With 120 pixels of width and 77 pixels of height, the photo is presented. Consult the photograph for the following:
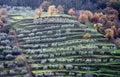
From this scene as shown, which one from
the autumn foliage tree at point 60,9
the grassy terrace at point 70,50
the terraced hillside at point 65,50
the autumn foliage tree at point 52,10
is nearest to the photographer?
the terraced hillside at point 65,50

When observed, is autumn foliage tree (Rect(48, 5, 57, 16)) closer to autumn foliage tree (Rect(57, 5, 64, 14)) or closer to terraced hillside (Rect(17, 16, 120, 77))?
autumn foliage tree (Rect(57, 5, 64, 14))

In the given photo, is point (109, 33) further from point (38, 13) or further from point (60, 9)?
point (60, 9)

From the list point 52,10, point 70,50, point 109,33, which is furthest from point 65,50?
point 52,10

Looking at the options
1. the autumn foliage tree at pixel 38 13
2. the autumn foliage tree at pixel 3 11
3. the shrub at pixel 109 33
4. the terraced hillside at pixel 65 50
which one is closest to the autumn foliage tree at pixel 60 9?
the autumn foliage tree at pixel 38 13

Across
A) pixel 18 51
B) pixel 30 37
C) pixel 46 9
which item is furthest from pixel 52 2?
pixel 18 51

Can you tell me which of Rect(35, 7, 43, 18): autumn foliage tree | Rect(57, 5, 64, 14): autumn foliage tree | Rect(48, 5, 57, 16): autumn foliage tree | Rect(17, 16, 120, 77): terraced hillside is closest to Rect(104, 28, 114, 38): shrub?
Rect(17, 16, 120, 77): terraced hillside

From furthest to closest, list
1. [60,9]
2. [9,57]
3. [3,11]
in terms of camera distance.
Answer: [60,9]
[3,11]
[9,57]

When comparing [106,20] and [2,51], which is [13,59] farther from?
[106,20]

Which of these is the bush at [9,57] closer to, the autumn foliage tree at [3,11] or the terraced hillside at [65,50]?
the terraced hillside at [65,50]
